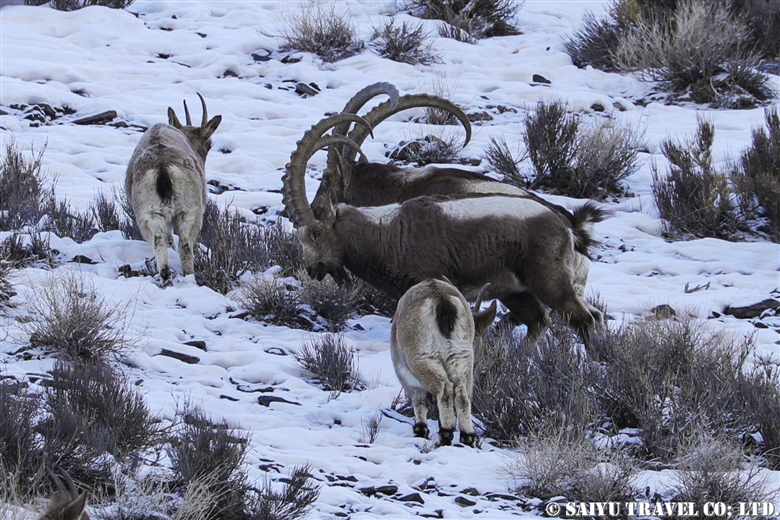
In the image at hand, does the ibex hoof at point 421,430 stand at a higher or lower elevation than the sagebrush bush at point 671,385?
lower

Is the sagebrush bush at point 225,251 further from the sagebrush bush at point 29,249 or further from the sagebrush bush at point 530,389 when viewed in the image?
the sagebrush bush at point 530,389

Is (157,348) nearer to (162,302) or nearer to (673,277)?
(162,302)

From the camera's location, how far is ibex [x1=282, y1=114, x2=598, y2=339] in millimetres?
7137

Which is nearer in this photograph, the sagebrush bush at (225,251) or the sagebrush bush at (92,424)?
the sagebrush bush at (92,424)

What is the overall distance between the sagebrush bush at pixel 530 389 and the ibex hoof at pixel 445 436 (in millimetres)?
421

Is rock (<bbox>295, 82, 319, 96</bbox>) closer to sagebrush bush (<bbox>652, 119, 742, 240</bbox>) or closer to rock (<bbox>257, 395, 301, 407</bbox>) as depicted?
sagebrush bush (<bbox>652, 119, 742, 240</bbox>)

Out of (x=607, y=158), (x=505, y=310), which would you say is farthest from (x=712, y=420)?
(x=607, y=158)

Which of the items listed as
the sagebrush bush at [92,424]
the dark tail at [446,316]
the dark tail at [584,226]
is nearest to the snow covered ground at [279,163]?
the sagebrush bush at [92,424]

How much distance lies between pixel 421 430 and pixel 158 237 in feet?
11.1

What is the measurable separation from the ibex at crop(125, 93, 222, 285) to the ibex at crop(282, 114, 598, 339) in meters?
0.90

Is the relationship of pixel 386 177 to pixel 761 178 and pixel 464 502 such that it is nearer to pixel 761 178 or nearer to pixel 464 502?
pixel 761 178

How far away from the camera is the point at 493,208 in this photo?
24.1 ft

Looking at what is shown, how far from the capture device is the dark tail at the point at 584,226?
7477mm

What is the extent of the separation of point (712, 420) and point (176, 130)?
5369 millimetres
